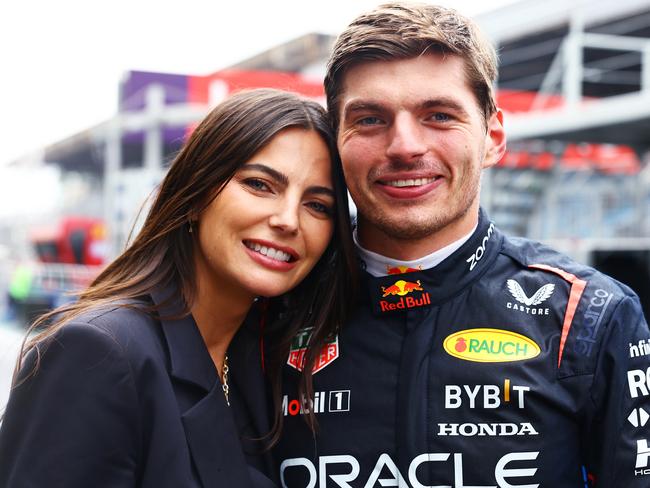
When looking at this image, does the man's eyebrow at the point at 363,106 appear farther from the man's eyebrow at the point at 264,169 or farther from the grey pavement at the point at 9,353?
the grey pavement at the point at 9,353

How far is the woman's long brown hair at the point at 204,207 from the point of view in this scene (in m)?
2.11

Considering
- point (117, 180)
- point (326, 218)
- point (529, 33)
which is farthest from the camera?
point (529, 33)

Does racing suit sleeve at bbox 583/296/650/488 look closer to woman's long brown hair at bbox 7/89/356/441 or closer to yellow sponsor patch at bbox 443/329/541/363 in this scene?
yellow sponsor patch at bbox 443/329/541/363

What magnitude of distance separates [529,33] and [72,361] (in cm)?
1335

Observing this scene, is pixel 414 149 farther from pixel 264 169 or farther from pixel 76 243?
pixel 76 243

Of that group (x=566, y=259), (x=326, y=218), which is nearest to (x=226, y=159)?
(x=326, y=218)

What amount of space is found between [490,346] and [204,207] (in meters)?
0.86

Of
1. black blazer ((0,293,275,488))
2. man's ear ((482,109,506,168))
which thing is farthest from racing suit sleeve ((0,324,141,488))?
man's ear ((482,109,506,168))

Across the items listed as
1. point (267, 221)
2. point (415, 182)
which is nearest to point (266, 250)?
point (267, 221)

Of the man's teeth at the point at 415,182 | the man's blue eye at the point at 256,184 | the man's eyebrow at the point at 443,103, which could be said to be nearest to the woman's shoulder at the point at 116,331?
the man's blue eye at the point at 256,184

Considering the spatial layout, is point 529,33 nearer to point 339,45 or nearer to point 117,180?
point 117,180

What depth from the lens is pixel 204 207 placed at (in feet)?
7.04

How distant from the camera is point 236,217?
2.10 meters

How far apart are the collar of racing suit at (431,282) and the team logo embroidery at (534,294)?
0.35ft
